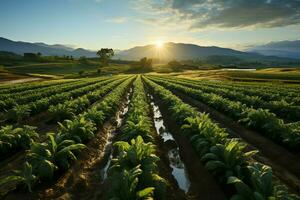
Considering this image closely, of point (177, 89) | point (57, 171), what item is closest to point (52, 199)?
point (57, 171)

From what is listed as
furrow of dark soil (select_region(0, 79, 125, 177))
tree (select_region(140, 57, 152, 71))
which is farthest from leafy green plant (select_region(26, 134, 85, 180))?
tree (select_region(140, 57, 152, 71))

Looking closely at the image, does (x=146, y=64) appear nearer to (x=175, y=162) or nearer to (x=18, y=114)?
(x=18, y=114)

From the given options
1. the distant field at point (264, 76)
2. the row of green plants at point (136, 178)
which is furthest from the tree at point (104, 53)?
the row of green plants at point (136, 178)

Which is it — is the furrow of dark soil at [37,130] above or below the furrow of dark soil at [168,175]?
below

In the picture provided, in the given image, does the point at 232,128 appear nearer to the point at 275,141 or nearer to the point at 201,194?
the point at 275,141

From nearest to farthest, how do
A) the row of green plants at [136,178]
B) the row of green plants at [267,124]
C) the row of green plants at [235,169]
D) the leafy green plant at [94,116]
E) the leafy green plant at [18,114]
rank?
the row of green plants at [235,169] → the row of green plants at [136,178] → the row of green plants at [267,124] → the leafy green plant at [94,116] → the leafy green plant at [18,114]

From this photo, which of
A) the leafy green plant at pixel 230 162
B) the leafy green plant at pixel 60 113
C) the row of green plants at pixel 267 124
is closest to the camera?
the leafy green plant at pixel 230 162

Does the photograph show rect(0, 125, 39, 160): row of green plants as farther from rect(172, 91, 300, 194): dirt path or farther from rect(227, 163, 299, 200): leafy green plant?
rect(172, 91, 300, 194): dirt path

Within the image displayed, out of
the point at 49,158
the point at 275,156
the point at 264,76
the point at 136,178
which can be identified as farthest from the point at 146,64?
the point at 136,178

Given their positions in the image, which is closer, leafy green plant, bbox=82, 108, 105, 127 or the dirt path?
the dirt path

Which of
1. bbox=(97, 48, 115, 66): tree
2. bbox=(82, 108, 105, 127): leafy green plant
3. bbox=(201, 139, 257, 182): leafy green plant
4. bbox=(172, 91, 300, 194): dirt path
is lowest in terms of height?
bbox=(172, 91, 300, 194): dirt path

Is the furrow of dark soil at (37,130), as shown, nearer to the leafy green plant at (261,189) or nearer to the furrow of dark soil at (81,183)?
the furrow of dark soil at (81,183)

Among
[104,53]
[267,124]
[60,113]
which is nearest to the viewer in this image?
[267,124]

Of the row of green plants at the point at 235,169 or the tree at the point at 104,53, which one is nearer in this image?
the row of green plants at the point at 235,169
